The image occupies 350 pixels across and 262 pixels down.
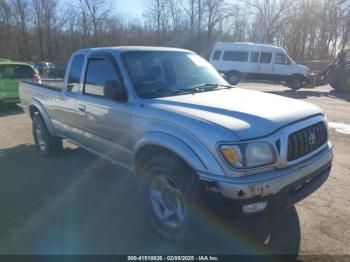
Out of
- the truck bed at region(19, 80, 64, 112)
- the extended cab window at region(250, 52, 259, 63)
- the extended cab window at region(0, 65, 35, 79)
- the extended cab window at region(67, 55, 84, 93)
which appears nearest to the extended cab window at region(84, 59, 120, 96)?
the extended cab window at region(67, 55, 84, 93)

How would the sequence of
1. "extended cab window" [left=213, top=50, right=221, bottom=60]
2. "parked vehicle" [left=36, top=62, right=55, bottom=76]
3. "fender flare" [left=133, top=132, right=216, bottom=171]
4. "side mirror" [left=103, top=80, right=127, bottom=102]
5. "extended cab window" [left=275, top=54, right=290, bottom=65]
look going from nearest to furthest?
"fender flare" [left=133, top=132, right=216, bottom=171] → "side mirror" [left=103, top=80, right=127, bottom=102] → "extended cab window" [left=275, top=54, right=290, bottom=65] → "extended cab window" [left=213, top=50, right=221, bottom=60] → "parked vehicle" [left=36, top=62, right=55, bottom=76]

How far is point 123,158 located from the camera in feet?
13.6

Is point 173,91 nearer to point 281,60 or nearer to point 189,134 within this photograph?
point 189,134

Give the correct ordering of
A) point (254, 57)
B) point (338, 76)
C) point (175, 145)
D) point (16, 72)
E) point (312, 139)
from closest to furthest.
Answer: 1. point (175, 145)
2. point (312, 139)
3. point (16, 72)
4. point (338, 76)
5. point (254, 57)

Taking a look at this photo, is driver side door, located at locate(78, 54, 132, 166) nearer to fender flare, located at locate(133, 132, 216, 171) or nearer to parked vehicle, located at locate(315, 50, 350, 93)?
fender flare, located at locate(133, 132, 216, 171)

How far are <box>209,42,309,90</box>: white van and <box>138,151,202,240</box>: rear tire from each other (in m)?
17.6

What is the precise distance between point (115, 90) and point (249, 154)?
1.81 m

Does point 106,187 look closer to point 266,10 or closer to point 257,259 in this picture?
point 257,259

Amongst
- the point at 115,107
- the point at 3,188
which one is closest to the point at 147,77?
the point at 115,107

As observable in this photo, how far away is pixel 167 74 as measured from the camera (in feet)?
14.1

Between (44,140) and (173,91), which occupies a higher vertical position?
(173,91)

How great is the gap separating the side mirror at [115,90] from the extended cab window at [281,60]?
17906 mm

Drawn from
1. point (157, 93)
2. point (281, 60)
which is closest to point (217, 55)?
point (281, 60)

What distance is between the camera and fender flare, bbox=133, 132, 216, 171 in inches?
115
